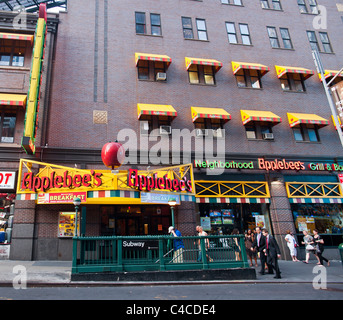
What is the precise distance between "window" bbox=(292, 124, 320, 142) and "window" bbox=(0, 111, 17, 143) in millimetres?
18340

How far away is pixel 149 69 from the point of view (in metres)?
18.8

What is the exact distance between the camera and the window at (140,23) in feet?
65.6

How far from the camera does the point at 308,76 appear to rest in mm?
20641

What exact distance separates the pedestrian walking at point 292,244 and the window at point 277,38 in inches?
587

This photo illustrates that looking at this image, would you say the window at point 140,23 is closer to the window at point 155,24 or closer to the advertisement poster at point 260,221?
the window at point 155,24

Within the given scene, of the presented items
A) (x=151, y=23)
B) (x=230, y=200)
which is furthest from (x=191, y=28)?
(x=230, y=200)

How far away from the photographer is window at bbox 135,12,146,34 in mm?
20000

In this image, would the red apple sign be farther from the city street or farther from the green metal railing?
the city street

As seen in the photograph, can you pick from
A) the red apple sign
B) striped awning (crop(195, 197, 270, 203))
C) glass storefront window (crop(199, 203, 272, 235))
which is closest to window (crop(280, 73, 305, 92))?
striped awning (crop(195, 197, 270, 203))

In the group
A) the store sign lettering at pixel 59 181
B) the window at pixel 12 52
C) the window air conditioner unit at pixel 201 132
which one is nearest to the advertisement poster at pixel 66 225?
the store sign lettering at pixel 59 181

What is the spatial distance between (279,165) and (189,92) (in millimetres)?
7801

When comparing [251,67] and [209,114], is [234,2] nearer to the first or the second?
[251,67]

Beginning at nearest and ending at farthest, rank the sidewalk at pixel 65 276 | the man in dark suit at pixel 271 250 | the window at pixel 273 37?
1. the sidewalk at pixel 65 276
2. the man in dark suit at pixel 271 250
3. the window at pixel 273 37
